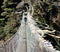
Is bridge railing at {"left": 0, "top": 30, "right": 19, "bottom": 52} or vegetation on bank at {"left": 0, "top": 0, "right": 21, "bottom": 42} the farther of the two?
vegetation on bank at {"left": 0, "top": 0, "right": 21, "bottom": 42}

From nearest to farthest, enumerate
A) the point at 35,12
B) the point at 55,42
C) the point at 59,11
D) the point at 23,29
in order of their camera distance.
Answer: the point at 23,29 < the point at 55,42 < the point at 35,12 < the point at 59,11

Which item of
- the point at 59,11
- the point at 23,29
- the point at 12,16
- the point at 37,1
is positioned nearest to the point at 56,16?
the point at 59,11

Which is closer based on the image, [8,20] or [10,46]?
[10,46]

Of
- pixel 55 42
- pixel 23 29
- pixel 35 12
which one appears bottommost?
pixel 55 42

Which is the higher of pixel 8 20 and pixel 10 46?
pixel 10 46

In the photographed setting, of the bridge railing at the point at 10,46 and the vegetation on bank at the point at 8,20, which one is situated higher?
the bridge railing at the point at 10,46

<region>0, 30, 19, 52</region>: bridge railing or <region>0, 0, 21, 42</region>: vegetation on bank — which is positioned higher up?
<region>0, 30, 19, 52</region>: bridge railing

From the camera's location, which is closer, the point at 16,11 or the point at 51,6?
the point at 51,6

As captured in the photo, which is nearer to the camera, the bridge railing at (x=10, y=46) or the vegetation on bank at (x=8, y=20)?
the bridge railing at (x=10, y=46)

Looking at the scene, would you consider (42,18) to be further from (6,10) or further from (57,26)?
(6,10)

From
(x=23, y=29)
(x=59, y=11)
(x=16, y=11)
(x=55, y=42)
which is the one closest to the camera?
(x=23, y=29)

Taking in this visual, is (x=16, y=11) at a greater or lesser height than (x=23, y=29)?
lesser
